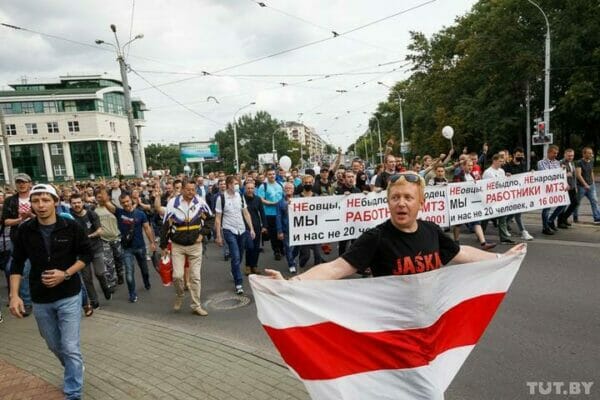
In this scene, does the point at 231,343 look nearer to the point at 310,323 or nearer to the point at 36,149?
the point at 310,323

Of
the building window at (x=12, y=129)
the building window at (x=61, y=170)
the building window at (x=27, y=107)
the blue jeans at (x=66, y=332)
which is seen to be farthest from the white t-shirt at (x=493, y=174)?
the building window at (x=12, y=129)

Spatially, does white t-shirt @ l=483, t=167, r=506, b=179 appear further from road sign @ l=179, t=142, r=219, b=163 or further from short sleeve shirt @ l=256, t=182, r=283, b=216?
road sign @ l=179, t=142, r=219, b=163

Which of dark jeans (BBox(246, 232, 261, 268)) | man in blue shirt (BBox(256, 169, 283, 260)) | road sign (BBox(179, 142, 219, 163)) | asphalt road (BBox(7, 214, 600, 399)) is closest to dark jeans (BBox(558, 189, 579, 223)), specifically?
asphalt road (BBox(7, 214, 600, 399))

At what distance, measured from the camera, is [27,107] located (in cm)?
6744

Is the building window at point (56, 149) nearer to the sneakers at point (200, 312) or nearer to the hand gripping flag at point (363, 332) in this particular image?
the sneakers at point (200, 312)

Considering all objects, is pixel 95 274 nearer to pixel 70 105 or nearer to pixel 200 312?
pixel 200 312

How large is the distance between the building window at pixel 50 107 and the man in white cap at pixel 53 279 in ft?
250

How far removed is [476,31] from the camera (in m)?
33.1

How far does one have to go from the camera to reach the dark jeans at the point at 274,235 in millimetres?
9422

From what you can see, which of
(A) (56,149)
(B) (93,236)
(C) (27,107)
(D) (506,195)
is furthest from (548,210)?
(C) (27,107)

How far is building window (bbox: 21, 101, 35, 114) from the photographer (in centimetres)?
6704

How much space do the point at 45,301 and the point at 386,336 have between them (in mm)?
2916

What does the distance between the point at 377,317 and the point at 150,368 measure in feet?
9.06

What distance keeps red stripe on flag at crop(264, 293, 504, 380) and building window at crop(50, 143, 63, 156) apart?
79326 mm
